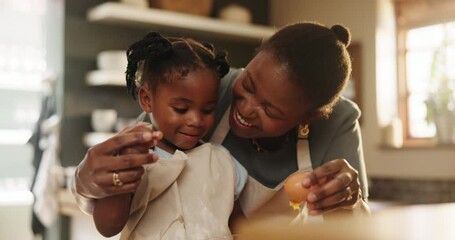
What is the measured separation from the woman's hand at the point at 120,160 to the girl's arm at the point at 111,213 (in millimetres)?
24

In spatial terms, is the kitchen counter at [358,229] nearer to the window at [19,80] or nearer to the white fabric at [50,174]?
the white fabric at [50,174]

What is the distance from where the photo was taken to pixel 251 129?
14.2 inches

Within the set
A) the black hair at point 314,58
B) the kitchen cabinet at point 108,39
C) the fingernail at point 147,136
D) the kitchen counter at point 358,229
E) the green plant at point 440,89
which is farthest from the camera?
the green plant at point 440,89

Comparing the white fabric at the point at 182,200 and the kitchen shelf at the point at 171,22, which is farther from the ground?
the kitchen shelf at the point at 171,22

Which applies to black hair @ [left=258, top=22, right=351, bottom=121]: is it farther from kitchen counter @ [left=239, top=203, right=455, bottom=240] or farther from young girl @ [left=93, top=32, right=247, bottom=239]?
kitchen counter @ [left=239, top=203, right=455, bottom=240]

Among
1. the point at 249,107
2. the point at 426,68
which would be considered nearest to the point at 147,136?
the point at 249,107

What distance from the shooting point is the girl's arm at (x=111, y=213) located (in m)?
0.28

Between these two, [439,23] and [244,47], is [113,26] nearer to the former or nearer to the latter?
[244,47]

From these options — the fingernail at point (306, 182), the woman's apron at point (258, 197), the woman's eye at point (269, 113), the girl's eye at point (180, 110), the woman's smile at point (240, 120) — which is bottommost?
the woman's apron at point (258, 197)

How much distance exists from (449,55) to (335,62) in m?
0.56

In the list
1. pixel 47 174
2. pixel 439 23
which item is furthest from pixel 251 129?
pixel 439 23

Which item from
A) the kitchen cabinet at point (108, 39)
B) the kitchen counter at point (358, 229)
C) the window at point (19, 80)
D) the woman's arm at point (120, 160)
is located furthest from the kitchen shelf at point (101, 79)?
the kitchen counter at point (358, 229)

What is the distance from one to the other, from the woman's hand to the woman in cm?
1

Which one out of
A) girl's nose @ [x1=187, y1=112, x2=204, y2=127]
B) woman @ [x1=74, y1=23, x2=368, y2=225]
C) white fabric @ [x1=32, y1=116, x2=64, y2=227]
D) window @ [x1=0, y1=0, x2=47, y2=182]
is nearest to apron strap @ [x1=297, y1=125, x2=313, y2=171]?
woman @ [x1=74, y1=23, x2=368, y2=225]
